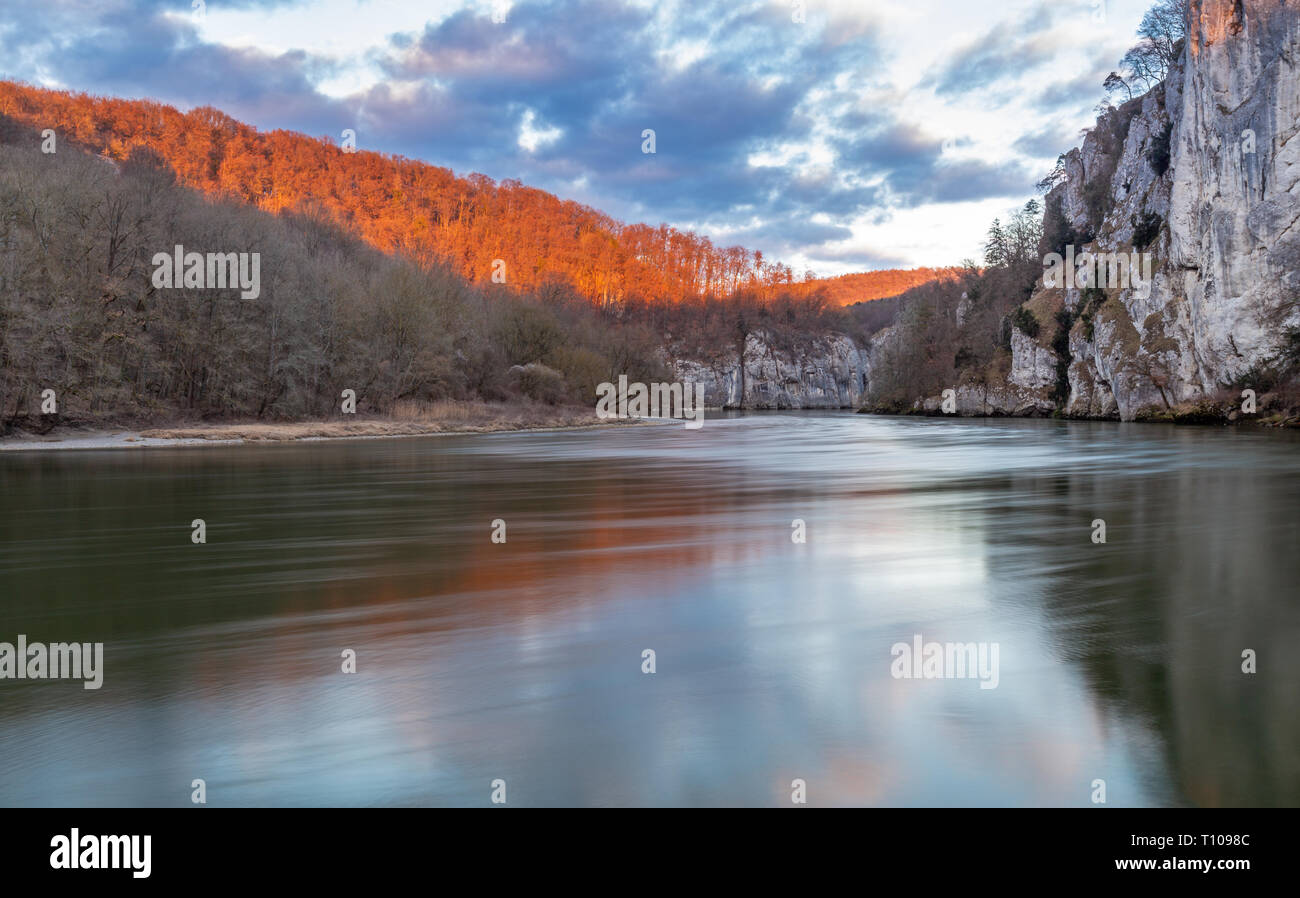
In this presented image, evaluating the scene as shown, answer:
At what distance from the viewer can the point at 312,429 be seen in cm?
5125

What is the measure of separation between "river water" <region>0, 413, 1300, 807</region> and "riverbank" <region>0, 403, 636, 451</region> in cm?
2856

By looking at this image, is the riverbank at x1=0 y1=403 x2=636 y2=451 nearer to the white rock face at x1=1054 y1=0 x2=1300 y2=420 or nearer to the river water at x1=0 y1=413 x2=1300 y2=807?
the river water at x1=0 y1=413 x2=1300 y2=807

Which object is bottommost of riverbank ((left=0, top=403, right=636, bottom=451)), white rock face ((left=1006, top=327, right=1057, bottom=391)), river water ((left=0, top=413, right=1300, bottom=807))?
river water ((left=0, top=413, right=1300, bottom=807))

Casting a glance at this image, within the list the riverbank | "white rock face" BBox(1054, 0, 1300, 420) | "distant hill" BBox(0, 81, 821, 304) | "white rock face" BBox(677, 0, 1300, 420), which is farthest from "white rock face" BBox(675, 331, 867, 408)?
"white rock face" BBox(1054, 0, 1300, 420)

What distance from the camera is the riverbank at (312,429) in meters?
41.6

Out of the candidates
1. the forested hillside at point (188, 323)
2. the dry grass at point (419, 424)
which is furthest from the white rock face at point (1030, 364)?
the forested hillside at point (188, 323)

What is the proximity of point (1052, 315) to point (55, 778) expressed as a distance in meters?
102

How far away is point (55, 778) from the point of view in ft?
16.2

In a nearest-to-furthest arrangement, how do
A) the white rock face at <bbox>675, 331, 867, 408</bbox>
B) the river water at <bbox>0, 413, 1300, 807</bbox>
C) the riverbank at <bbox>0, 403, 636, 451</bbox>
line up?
the river water at <bbox>0, 413, 1300, 807</bbox> < the riverbank at <bbox>0, 403, 636, 451</bbox> < the white rock face at <bbox>675, 331, 867, 408</bbox>

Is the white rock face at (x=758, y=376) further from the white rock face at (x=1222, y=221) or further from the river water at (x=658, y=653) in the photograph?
the river water at (x=658, y=653)

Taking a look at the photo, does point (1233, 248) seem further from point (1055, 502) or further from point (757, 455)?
point (1055, 502)

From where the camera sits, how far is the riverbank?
136ft

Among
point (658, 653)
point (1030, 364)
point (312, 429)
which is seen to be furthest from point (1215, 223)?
point (658, 653)
